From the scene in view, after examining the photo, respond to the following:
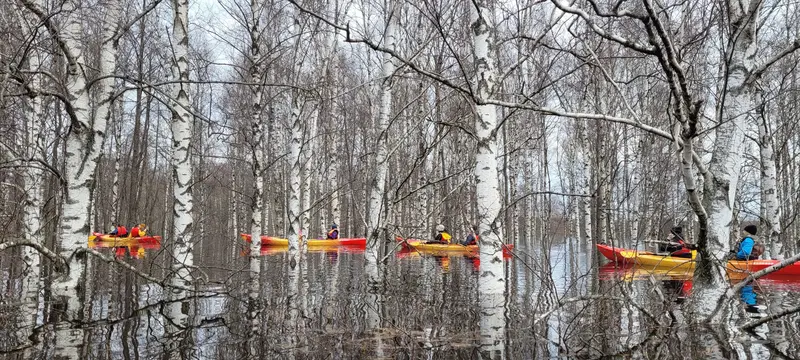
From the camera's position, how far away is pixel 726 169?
5055 millimetres

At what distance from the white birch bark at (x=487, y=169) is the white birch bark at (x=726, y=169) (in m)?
2.17

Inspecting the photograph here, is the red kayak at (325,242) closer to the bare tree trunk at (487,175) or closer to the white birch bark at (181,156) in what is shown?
the white birch bark at (181,156)

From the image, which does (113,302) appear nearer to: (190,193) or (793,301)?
(190,193)

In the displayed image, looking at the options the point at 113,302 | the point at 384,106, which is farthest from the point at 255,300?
the point at 384,106

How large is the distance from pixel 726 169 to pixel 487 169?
8.18 ft

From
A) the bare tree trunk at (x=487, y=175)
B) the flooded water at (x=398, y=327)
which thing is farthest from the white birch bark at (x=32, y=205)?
the bare tree trunk at (x=487, y=175)

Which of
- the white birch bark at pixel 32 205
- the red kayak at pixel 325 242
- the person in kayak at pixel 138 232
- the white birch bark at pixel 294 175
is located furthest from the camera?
the person in kayak at pixel 138 232

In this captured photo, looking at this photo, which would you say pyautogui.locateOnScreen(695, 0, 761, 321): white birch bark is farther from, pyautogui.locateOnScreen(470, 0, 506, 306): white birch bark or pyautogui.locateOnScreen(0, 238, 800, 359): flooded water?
pyautogui.locateOnScreen(470, 0, 506, 306): white birch bark

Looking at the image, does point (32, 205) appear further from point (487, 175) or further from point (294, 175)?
point (487, 175)

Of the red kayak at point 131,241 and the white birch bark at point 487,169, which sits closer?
the white birch bark at point 487,169

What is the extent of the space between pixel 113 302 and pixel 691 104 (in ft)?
23.8

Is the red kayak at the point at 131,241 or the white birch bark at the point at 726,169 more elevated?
the white birch bark at the point at 726,169

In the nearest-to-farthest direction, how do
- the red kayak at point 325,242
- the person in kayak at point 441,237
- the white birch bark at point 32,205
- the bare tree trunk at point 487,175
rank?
1. the bare tree trunk at point 487,175
2. the white birch bark at point 32,205
3. the person in kayak at point 441,237
4. the red kayak at point 325,242

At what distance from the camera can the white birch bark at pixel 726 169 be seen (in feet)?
16.0
